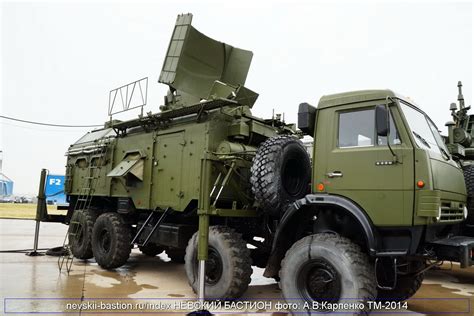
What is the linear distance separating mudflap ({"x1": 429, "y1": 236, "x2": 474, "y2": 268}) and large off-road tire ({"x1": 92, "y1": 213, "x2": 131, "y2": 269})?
18.3 ft

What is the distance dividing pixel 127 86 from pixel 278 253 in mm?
5335

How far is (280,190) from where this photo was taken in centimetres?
562

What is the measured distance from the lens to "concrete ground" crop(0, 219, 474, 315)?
17.7 feet

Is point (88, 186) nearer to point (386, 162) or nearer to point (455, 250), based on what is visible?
point (386, 162)

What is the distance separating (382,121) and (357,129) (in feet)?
1.81

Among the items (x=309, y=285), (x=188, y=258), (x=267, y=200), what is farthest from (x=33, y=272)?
(x=309, y=285)

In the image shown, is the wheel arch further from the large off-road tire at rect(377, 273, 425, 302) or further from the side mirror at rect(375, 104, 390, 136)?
the large off-road tire at rect(377, 273, 425, 302)

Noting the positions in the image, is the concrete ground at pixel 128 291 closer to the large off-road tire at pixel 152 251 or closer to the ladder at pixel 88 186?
the ladder at pixel 88 186

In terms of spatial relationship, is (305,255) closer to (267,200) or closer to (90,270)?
(267,200)

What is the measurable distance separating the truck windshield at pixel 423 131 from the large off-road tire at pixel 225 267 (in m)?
2.77

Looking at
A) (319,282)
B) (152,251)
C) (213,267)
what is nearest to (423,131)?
(319,282)

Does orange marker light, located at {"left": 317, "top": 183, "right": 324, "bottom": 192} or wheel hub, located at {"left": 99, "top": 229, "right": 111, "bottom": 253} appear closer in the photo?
orange marker light, located at {"left": 317, "top": 183, "right": 324, "bottom": 192}

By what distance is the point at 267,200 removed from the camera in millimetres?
5598

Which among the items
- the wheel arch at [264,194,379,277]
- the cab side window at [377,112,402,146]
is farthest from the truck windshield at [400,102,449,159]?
the wheel arch at [264,194,379,277]
